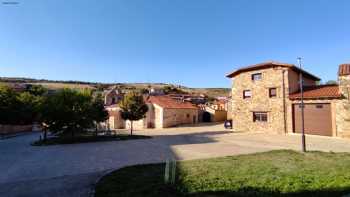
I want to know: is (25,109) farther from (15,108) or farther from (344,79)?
(344,79)

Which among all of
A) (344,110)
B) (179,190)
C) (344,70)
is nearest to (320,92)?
(344,110)

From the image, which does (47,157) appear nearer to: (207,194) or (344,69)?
(207,194)

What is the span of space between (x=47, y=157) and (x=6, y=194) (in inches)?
236

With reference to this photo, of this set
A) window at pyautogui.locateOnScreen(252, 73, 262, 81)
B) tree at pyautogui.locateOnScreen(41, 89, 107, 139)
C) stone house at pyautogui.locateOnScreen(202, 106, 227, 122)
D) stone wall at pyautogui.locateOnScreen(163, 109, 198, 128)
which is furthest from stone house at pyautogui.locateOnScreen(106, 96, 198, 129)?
tree at pyautogui.locateOnScreen(41, 89, 107, 139)

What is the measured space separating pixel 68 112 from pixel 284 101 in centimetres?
2070

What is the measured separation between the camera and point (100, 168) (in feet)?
30.4

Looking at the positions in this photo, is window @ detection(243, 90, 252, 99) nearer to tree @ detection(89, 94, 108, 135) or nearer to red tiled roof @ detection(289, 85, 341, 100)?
red tiled roof @ detection(289, 85, 341, 100)

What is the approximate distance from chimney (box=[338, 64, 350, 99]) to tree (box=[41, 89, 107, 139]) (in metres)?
21.4

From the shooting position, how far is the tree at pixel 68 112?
1803 cm

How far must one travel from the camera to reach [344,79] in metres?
18.8

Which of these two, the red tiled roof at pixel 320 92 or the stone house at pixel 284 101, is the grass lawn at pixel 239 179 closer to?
the stone house at pixel 284 101

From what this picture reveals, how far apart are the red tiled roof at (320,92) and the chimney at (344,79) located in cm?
48

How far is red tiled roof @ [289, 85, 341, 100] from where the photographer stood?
19.6 meters

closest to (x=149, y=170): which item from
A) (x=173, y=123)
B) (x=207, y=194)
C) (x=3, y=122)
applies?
(x=207, y=194)
